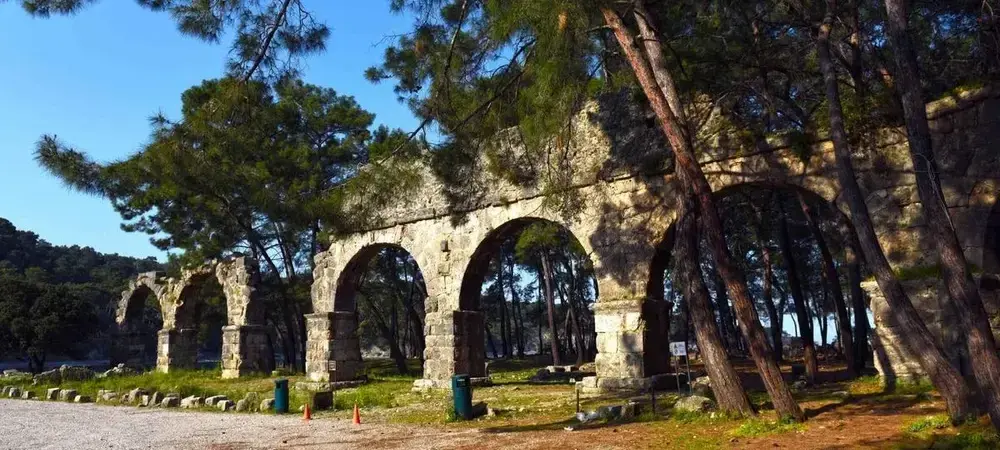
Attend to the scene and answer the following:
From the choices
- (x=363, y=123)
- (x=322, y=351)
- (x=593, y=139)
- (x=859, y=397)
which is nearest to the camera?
(x=859, y=397)

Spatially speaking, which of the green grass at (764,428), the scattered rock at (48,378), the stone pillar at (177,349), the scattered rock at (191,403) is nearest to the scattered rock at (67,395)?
the scattered rock at (48,378)

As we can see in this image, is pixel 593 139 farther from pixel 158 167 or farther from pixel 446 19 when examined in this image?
pixel 158 167

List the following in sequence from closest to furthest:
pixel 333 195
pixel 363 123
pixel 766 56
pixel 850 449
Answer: pixel 850 449 < pixel 333 195 < pixel 766 56 < pixel 363 123

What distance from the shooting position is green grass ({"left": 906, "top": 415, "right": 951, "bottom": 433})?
6270 mm

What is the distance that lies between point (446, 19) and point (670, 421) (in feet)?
20.2

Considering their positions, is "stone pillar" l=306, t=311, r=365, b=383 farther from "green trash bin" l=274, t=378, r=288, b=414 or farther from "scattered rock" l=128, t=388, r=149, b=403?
"green trash bin" l=274, t=378, r=288, b=414

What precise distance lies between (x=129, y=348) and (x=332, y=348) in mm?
12771

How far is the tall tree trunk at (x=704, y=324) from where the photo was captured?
24.5 feet

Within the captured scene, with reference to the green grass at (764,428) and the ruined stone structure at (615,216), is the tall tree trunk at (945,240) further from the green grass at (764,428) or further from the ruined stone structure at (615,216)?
the ruined stone structure at (615,216)

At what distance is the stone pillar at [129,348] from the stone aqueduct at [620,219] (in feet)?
38.7

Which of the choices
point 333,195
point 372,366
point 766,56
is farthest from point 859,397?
point 372,366

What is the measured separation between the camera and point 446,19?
1034 cm

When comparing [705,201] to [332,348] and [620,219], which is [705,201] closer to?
[620,219]

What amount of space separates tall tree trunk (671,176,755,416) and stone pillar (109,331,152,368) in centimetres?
2169
